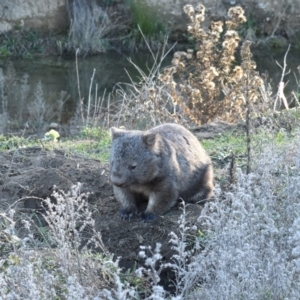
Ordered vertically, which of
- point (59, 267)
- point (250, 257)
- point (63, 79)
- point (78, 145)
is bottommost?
point (63, 79)

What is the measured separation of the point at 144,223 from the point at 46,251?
994 mm

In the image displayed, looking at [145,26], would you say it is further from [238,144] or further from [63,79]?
[238,144]

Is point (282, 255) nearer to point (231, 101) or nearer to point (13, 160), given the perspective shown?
point (13, 160)

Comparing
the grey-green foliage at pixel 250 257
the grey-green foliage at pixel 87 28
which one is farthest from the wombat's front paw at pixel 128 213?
the grey-green foliage at pixel 87 28

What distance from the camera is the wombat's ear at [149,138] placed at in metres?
5.69

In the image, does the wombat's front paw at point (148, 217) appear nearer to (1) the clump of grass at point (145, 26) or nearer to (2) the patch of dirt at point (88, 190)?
(2) the patch of dirt at point (88, 190)

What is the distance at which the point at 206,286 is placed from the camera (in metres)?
4.36

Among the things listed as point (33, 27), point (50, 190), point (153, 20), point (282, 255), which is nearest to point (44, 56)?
point (33, 27)

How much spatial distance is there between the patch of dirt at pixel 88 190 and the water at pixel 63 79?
5625 mm

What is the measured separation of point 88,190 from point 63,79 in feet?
34.1

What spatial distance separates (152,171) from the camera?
5727 millimetres

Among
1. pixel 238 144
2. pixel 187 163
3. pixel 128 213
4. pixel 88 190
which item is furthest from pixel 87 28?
pixel 128 213

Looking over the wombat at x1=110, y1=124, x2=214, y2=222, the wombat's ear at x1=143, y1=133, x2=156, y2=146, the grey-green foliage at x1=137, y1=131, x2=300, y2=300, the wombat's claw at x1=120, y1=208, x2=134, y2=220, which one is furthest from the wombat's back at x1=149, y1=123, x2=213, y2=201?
the grey-green foliage at x1=137, y1=131, x2=300, y2=300

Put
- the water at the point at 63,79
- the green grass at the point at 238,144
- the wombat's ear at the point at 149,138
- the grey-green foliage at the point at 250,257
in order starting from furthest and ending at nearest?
the water at the point at 63,79 < the green grass at the point at 238,144 < the wombat's ear at the point at 149,138 < the grey-green foliage at the point at 250,257
